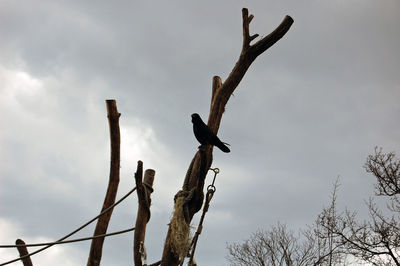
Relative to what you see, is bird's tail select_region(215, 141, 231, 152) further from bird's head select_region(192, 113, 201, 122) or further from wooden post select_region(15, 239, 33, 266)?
wooden post select_region(15, 239, 33, 266)

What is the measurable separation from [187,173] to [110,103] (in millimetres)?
1070

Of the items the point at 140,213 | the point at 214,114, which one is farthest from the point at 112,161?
→ the point at 214,114

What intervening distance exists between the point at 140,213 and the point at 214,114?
4.10ft

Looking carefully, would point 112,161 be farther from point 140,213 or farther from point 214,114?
point 214,114

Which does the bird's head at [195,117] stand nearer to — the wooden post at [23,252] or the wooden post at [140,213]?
the wooden post at [140,213]

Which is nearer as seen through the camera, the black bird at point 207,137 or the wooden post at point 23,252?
the black bird at point 207,137

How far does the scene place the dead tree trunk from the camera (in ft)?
9.88

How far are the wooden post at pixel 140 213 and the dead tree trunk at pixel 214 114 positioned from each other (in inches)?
8.4

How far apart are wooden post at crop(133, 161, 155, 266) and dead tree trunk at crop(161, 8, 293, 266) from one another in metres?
0.21

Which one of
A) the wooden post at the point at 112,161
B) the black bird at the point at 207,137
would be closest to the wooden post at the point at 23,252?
the wooden post at the point at 112,161

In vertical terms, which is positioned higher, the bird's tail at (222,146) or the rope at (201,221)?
the bird's tail at (222,146)

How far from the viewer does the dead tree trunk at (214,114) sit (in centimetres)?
301

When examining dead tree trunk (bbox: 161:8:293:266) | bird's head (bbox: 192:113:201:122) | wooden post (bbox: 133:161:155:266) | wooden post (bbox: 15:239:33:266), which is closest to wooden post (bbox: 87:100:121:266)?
wooden post (bbox: 133:161:155:266)

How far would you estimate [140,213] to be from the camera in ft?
10.3
